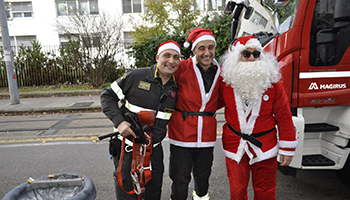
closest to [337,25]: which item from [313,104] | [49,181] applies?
[313,104]

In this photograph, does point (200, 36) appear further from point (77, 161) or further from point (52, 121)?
point (52, 121)

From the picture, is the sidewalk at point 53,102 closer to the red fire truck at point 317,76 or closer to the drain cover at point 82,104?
the drain cover at point 82,104

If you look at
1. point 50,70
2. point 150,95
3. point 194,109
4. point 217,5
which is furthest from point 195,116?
point 217,5

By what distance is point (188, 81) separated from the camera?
228 cm

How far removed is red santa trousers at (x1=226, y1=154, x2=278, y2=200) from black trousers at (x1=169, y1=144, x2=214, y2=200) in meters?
0.31

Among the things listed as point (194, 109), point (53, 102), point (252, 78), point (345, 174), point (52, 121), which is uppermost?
point (252, 78)

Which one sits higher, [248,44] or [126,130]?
[248,44]

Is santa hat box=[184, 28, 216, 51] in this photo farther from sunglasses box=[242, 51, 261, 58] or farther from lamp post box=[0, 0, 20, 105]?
lamp post box=[0, 0, 20, 105]

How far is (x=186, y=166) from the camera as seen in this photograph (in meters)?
2.29

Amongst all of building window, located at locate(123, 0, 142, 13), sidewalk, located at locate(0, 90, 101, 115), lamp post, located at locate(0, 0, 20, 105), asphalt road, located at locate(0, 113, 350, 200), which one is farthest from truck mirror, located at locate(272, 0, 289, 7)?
building window, located at locate(123, 0, 142, 13)

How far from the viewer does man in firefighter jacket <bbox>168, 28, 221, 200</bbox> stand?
2.24 metres

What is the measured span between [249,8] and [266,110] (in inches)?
91.8

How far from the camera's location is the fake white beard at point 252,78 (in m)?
1.97

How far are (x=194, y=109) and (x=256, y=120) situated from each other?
0.57 meters
